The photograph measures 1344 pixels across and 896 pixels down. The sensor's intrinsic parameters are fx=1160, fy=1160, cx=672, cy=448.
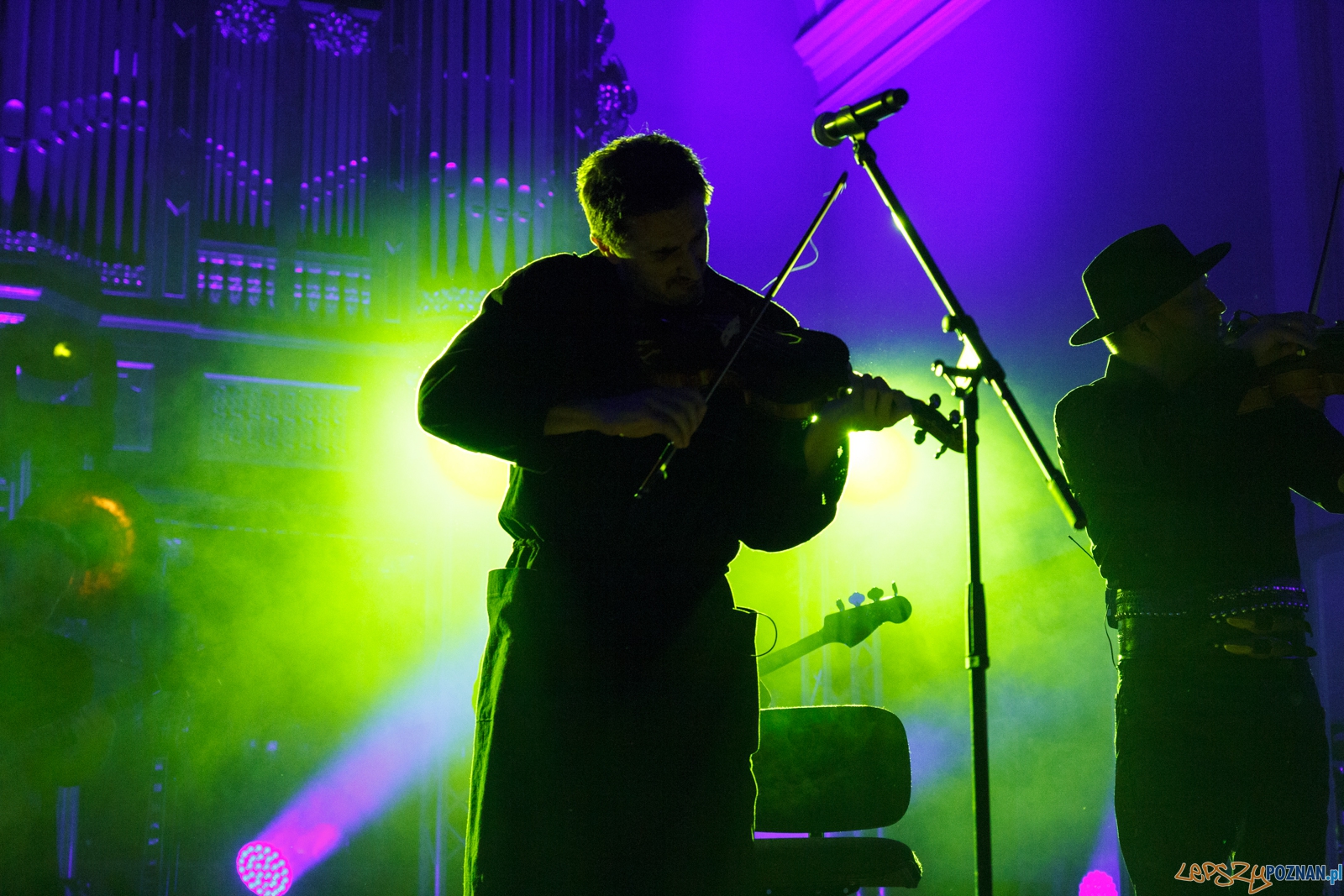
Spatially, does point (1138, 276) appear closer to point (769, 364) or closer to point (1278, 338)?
point (1278, 338)

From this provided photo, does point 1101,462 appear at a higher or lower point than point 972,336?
Answer: lower

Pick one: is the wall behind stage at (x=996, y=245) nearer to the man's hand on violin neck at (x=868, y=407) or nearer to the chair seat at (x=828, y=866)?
the chair seat at (x=828, y=866)

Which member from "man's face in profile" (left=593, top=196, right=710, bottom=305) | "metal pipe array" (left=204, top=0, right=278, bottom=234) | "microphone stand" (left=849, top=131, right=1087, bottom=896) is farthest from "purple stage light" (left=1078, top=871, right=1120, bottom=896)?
"metal pipe array" (left=204, top=0, right=278, bottom=234)

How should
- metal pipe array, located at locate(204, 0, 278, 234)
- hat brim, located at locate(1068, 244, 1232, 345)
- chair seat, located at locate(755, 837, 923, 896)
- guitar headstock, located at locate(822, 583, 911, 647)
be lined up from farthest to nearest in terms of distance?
metal pipe array, located at locate(204, 0, 278, 234), guitar headstock, located at locate(822, 583, 911, 647), chair seat, located at locate(755, 837, 923, 896), hat brim, located at locate(1068, 244, 1232, 345)

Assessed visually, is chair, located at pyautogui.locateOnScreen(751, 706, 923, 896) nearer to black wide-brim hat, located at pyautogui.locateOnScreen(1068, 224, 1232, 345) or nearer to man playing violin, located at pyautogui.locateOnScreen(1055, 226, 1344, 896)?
man playing violin, located at pyautogui.locateOnScreen(1055, 226, 1344, 896)

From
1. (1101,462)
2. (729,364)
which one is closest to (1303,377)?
(1101,462)

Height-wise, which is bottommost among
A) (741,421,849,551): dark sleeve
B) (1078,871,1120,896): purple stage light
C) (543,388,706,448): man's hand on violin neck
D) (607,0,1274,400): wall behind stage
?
(1078,871,1120,896): purple stage light

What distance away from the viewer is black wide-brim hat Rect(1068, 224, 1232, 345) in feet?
8.29

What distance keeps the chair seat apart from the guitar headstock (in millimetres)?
1344

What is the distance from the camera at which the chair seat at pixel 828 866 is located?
9.71 feet

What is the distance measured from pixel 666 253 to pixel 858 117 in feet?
1.39

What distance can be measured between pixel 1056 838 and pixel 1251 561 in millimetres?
3481

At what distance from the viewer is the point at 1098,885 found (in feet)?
16.3

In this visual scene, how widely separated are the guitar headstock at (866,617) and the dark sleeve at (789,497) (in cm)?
250
